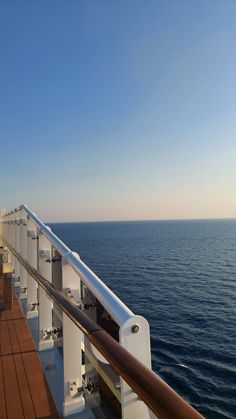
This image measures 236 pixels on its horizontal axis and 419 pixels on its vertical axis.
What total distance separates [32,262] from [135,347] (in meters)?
3.71

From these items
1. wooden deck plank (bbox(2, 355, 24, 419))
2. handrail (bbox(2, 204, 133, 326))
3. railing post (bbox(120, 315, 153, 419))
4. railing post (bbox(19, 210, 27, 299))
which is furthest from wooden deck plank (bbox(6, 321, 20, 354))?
railing post (bbox(120, 315, 153, 419))

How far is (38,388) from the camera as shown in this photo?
3.21 meters

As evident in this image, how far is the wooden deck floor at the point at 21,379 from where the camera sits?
2852mm

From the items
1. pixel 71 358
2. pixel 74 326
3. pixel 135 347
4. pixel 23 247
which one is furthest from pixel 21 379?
pixel 23 247

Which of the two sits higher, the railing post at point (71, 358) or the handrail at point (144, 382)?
the handrail at point (144, 382)

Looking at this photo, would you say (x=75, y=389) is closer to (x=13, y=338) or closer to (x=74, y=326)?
(x=74, y=326)

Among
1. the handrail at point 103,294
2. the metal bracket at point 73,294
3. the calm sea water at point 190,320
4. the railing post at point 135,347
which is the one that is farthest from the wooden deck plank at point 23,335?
the calm sea water at point 190,320

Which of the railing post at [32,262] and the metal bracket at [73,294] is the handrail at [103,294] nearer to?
the metal bracket at [73,294]

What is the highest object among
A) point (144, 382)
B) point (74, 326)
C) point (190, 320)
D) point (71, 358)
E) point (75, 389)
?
point (144, 382)

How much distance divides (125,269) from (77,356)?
150 ft

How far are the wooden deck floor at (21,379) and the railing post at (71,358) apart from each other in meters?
0.20

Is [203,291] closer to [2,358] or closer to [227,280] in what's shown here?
[227,280]

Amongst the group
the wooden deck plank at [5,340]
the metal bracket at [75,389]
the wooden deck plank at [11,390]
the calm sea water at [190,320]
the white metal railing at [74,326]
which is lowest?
the calm sea water at [190,320]

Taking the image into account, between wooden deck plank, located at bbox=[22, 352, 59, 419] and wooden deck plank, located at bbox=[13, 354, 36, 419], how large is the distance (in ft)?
0.12
